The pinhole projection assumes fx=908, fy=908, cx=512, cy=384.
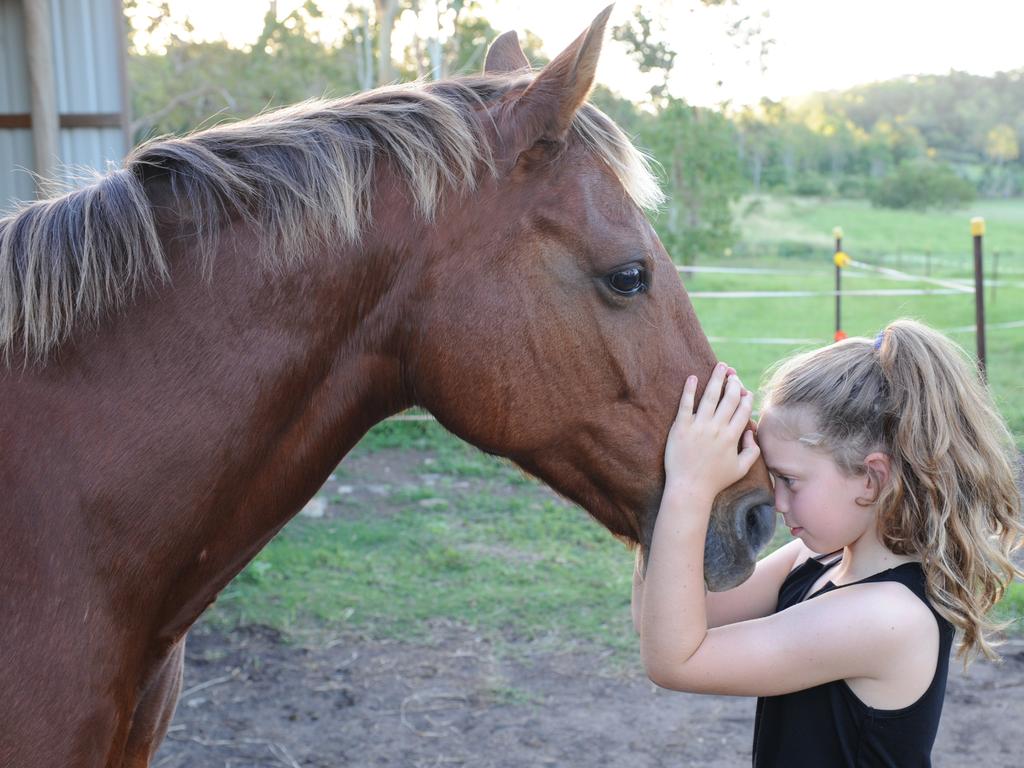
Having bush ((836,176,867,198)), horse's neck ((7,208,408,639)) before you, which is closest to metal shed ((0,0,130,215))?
horse's neck ((7,208,408,639))

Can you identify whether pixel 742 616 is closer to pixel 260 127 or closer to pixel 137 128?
pixel 260 127

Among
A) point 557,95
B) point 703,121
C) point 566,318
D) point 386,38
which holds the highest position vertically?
point 386,38

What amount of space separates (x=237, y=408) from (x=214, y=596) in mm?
412

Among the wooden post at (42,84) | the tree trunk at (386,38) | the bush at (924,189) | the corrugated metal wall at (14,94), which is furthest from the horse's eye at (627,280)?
the bush at (924,189)

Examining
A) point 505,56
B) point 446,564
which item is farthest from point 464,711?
point 505,56

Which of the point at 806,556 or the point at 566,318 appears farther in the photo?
the point at 806,556

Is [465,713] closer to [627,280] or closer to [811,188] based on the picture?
[627,280]

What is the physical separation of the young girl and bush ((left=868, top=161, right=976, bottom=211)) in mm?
32963

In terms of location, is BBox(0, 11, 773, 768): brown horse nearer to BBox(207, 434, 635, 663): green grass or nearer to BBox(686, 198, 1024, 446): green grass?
BBox(207, 434, 635, 663): green grass

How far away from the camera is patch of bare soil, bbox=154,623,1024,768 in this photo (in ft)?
11.3

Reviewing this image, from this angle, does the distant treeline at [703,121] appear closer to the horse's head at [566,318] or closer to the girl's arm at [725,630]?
the horse's head at [566,318]

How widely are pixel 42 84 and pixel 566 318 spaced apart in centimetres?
467

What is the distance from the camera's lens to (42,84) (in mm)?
5125

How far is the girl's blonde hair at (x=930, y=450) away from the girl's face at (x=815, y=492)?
Answer: 23 millimetres
